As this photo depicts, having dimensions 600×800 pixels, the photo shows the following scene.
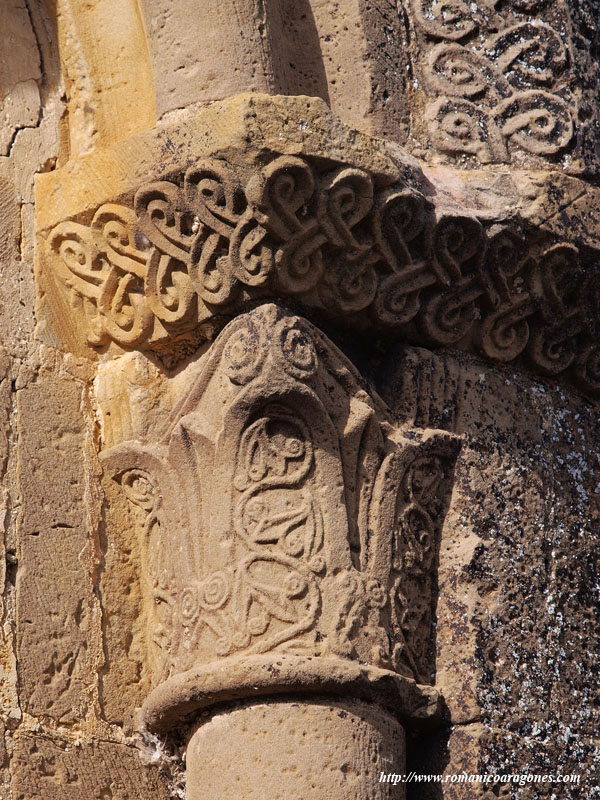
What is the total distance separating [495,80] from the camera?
11.8 ft

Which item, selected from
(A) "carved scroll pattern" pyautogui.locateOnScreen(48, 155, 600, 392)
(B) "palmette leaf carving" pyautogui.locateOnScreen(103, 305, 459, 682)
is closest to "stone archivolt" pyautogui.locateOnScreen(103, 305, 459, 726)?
(B) "palmette leaf carving" pyautogui.locateOnScreen(103, 305, 459, 682)

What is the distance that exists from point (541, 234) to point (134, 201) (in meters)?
0.94

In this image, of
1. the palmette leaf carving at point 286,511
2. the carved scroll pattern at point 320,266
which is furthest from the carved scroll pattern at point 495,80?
the palmette leaf carving at point 286,511

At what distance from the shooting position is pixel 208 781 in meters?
3.01

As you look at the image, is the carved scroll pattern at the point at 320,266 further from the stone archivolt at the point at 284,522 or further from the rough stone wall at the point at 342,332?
the stone archivolt at the point at 284,522

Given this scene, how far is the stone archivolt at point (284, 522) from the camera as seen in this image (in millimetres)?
3027

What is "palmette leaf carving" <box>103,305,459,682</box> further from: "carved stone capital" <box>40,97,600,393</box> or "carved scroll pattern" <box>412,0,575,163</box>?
"carved scroll pattern" <box>412,0,575,163</box>

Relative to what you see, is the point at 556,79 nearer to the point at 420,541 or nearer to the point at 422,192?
the point at 422,192

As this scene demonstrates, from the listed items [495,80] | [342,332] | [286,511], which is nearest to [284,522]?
[286,511]

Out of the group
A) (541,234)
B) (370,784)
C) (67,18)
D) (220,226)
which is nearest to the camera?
(370,784)

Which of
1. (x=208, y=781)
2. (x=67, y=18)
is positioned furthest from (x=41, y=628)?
(x=67, y=18)

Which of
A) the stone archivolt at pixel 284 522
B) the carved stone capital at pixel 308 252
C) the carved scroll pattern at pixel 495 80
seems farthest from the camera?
the carved scroll pattern at pixel 495 80

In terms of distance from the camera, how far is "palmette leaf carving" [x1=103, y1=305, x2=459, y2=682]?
3.04 metres

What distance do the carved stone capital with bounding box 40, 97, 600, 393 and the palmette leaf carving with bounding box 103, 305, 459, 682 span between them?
13cm
